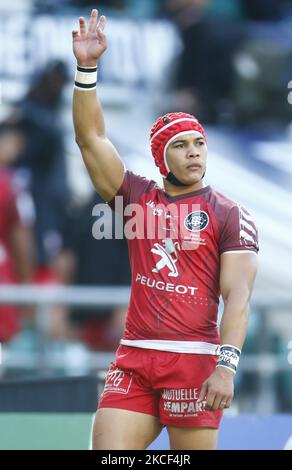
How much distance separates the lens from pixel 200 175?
5680mm

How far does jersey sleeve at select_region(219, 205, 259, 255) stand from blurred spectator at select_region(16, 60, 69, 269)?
16.5ft

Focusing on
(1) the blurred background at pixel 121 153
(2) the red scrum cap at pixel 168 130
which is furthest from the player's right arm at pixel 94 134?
(1) the blurred background at pixel 121 153

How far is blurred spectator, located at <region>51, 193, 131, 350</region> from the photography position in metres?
10.1

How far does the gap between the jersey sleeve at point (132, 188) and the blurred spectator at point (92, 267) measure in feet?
13.6

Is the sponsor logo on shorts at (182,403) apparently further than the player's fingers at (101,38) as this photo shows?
No

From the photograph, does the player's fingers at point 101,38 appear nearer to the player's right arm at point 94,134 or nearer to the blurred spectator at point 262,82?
the player's right arm at point 94,134

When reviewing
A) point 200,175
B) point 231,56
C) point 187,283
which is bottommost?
point 187,283

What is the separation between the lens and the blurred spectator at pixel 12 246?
9.70 m

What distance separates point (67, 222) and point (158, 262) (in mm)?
4993

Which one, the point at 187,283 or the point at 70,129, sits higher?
the point at 70,129

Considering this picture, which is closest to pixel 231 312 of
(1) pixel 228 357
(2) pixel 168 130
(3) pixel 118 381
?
(1) pixel 228 357

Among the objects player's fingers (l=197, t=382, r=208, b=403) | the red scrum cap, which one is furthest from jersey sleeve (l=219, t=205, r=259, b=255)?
player's fingers (l=197, t=382, r=208, b=403)
